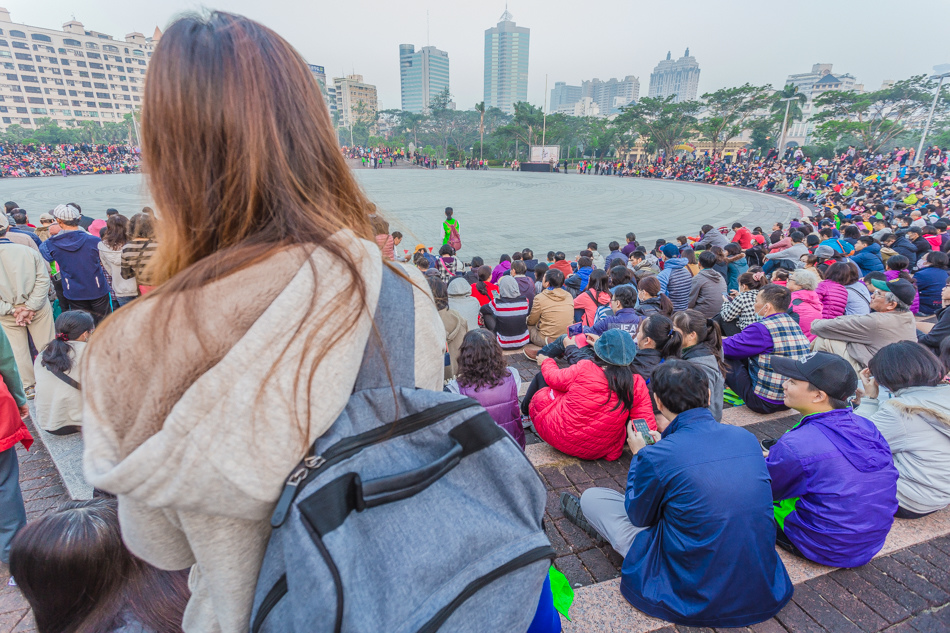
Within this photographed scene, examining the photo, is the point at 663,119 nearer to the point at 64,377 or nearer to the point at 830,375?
the point at 830,375

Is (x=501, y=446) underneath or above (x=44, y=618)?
above

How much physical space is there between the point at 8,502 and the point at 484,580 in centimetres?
316

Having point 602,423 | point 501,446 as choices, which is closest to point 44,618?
point 501,446

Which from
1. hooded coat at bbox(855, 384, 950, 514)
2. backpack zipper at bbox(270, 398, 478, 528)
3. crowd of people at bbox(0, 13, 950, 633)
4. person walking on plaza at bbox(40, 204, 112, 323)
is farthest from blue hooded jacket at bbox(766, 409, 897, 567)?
person walking on plaza at bbox(40, 204, 112, 323)

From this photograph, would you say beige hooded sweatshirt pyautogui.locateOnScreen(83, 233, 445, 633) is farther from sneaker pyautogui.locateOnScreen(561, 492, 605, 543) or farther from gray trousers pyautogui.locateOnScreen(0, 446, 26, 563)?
gray trousers pyautogui.locateOnScreen(0, 446, 26, 563)

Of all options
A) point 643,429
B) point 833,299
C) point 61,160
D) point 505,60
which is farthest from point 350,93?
point 643,429

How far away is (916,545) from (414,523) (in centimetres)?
337

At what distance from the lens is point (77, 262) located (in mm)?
5242

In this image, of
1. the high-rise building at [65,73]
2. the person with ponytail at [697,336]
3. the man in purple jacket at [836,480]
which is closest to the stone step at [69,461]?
the man in purple jacket at [836,480]

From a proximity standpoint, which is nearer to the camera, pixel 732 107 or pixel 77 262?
pixel 77 262

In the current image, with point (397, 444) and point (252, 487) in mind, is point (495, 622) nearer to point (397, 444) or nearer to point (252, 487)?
point (397, 444)

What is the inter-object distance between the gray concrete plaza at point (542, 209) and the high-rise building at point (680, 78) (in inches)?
7595

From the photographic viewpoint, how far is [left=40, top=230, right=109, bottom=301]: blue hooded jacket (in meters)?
5.10

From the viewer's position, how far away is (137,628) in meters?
1.29
